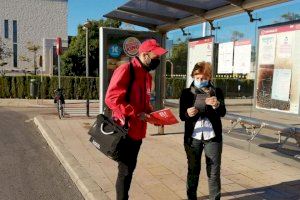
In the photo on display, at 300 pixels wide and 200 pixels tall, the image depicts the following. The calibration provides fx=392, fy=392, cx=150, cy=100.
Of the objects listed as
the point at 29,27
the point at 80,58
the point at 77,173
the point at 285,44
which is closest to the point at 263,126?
the point at 285,44

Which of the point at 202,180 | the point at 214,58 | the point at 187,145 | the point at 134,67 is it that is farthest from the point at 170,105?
the point at 134,67

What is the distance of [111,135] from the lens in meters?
3.59

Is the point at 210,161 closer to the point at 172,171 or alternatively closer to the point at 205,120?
the point at 205,120

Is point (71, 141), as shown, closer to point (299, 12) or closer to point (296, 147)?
point (296, 147)

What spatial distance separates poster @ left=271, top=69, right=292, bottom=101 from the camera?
19.7ft

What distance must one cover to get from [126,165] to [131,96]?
0.67 metres

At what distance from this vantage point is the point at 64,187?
5.58m

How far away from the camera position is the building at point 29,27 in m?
54.3

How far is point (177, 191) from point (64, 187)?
5.49 ft

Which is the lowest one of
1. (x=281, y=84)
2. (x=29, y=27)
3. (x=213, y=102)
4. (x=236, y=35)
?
(x=213, y=102)

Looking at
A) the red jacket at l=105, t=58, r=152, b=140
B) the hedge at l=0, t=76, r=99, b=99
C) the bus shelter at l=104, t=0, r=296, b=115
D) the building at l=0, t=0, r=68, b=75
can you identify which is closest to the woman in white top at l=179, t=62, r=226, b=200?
the red jacket at l=105, t=58, r=152, b=140

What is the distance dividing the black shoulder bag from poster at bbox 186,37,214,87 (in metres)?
4.52

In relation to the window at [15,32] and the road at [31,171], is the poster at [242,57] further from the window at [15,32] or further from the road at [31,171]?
the window at [15,32]

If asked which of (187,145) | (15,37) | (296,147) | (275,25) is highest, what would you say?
(15,37)
